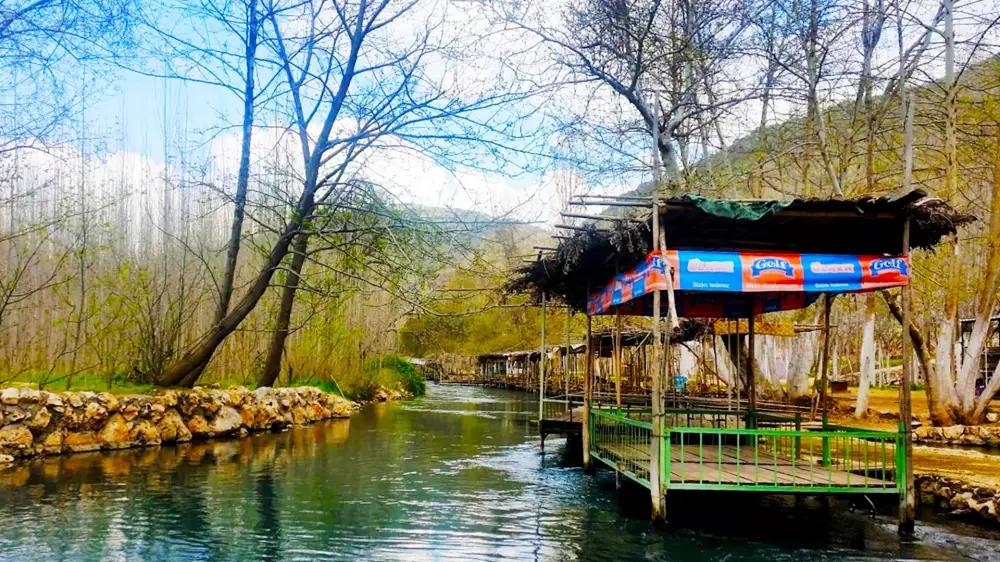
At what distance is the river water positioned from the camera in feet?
21.5

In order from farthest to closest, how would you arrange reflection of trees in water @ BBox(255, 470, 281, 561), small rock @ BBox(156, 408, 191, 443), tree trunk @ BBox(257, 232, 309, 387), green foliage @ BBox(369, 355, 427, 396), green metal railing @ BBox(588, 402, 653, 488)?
green foliage @ BBox(369, 355, 427, 396)
tree trunk @ BBox(257, 232, 309, 387)
small rock @ BBox(156, 408, 191, 443)
green metal railing @ BBox(588, 402, 653, 488)
reflection of trees in water @ BBox(255, 470, 281, 561)

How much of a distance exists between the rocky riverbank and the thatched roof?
7856 mm

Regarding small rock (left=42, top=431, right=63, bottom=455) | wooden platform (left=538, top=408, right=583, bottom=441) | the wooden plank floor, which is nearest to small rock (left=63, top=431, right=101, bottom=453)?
small rock (left=42, top=431, right=63, bottom=455)

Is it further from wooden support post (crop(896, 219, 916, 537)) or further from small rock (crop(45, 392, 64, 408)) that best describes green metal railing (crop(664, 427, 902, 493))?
small rock (crop(45, 392, 64, 408))

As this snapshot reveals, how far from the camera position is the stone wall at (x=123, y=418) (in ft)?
35.2

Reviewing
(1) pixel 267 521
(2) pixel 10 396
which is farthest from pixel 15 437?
(1) pixel 267 521

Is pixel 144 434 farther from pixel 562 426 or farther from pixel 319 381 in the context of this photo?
pixel 319 381

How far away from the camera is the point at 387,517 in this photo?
7.97 metres

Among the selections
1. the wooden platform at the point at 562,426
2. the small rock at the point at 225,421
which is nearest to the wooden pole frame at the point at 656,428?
the wooden platform at the point at 562,426

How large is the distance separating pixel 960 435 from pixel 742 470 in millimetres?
8702

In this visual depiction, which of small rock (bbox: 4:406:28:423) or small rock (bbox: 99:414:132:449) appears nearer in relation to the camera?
small rock (bbox: 4:406:28:423)

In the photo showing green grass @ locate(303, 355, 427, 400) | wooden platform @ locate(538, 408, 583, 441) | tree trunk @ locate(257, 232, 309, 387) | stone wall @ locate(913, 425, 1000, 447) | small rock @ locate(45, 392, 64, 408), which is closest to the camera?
small rock @ locate(45, 392, 64, 408)

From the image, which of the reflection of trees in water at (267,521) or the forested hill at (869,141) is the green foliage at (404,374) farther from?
the reflection of trees in water at (267,521)

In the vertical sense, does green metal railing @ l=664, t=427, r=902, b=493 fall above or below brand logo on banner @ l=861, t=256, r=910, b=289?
below
